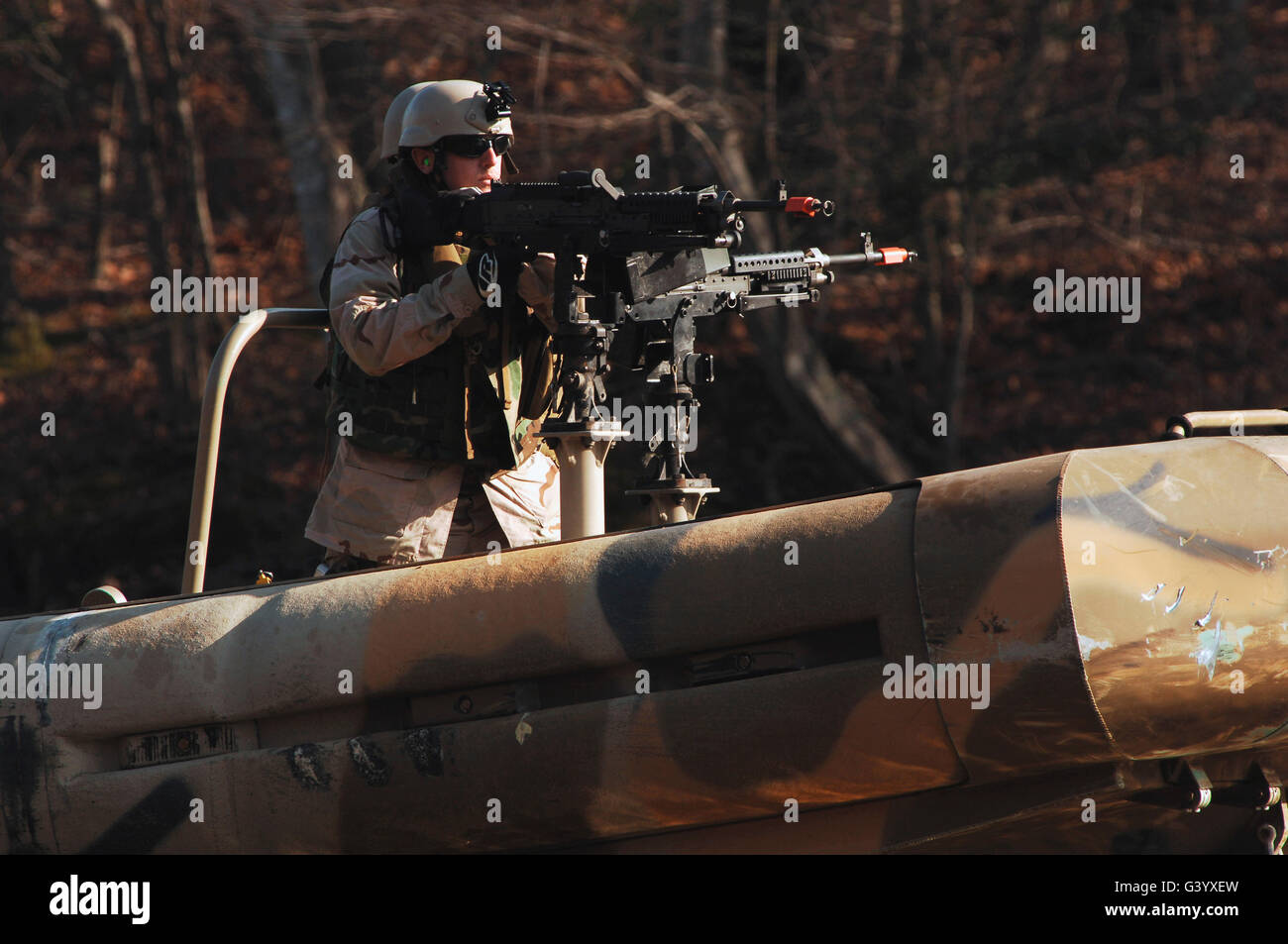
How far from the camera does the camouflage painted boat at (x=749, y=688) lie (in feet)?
8.67

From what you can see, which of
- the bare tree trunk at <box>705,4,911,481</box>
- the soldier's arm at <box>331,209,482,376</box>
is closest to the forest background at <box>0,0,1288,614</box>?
the bare tree trunk at <box>705,4,911,481</box>

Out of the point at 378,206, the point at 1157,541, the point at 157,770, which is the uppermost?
the point at 378,206

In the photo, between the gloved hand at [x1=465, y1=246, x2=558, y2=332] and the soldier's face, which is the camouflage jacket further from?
the soldier's face

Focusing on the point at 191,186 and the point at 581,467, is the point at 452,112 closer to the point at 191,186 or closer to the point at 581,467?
the point at 581,467

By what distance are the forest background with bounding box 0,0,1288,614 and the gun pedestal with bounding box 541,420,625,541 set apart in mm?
5656

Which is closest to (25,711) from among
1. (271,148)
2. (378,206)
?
(378,206)

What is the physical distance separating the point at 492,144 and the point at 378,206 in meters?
0.34

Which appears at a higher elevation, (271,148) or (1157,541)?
(271,148)

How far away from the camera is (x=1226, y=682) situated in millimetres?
2617

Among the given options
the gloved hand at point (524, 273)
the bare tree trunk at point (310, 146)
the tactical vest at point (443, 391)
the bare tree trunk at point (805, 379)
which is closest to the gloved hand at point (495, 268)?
the gloved hand at point (524, 273)

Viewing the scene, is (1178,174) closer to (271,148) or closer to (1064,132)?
(1064,132)

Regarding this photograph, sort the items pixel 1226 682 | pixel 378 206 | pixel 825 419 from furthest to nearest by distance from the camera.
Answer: pixel 825 419 < pixel 378 206 < pixel 1226 682

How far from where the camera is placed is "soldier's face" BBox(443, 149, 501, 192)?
3.82m

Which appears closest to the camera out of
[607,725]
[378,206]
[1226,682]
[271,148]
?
[1226,682]
